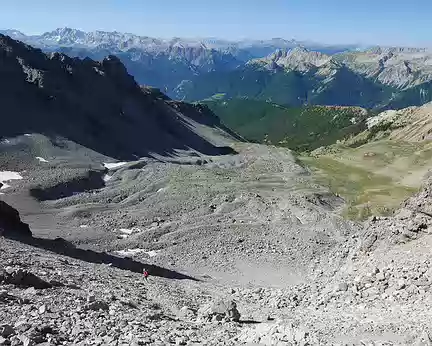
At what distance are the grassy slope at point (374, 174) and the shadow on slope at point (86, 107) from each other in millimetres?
32193

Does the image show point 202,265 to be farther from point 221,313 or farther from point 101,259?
point 221,313

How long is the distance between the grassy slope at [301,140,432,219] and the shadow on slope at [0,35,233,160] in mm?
32193

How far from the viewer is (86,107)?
380ft

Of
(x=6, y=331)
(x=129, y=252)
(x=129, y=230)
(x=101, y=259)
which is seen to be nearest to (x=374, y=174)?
(x=129, y=230)

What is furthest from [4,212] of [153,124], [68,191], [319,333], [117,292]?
[153,124]

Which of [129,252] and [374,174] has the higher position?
[129,252]

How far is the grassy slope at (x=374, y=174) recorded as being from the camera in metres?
87.4

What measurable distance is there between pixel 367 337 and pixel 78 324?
10674 mm

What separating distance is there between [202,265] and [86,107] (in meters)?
73.2

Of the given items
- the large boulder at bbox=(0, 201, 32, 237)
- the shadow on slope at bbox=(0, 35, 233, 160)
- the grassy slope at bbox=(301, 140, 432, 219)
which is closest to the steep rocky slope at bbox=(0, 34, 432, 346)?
the large boulder at bbox=(0, 201, 32, 237)

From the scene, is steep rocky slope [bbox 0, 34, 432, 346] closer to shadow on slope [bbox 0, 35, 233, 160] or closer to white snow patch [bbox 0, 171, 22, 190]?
white snow patch [bbox 0, 171, 22, 190]

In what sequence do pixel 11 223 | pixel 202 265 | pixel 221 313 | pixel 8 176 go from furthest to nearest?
pixel 8 176, pixel 202 265, pixel 11 223, pixel 221 313

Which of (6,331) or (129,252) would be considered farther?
(129,252)

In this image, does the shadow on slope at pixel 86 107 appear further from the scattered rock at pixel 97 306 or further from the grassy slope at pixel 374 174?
the scattered rock at pixel 97 306
